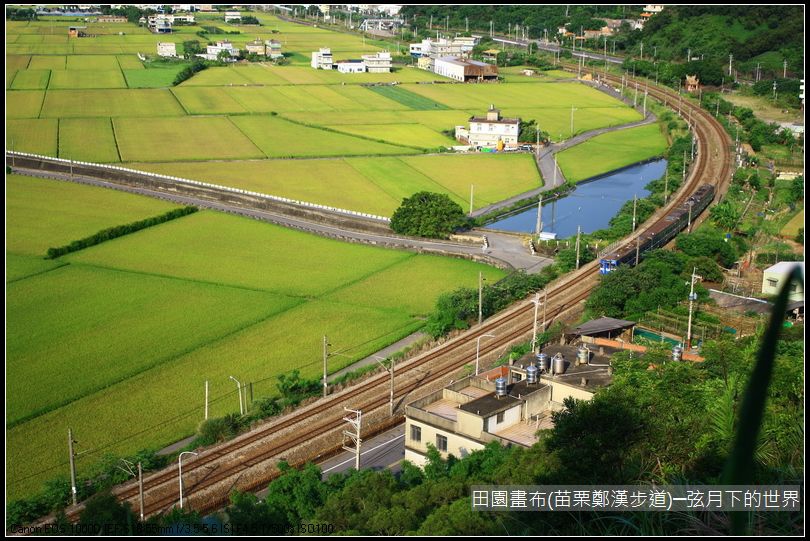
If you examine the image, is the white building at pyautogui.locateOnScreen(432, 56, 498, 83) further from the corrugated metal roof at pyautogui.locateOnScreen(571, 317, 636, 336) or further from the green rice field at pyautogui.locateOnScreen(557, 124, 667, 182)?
the corrugated metal roof at pyautogui.locateOnScreen(571, 317, 636, 336)

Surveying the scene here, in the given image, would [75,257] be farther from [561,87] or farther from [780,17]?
[780,17]

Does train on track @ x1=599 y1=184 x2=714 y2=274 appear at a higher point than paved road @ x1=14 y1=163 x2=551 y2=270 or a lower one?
higher

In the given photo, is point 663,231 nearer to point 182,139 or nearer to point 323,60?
point 182,139

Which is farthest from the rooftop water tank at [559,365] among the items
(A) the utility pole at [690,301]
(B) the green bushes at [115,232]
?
(B) the green bushes at [115,232]

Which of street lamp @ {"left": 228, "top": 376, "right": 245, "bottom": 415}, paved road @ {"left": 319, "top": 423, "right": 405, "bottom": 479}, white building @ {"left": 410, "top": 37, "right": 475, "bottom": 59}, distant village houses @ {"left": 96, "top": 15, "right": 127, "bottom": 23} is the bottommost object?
paved road @ {"left": 319, "top": 423, "right": 405, "bottom": 479}

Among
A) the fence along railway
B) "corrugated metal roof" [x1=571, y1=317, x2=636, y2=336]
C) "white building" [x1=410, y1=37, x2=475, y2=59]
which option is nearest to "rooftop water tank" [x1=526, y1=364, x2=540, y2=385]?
the fence along railway
